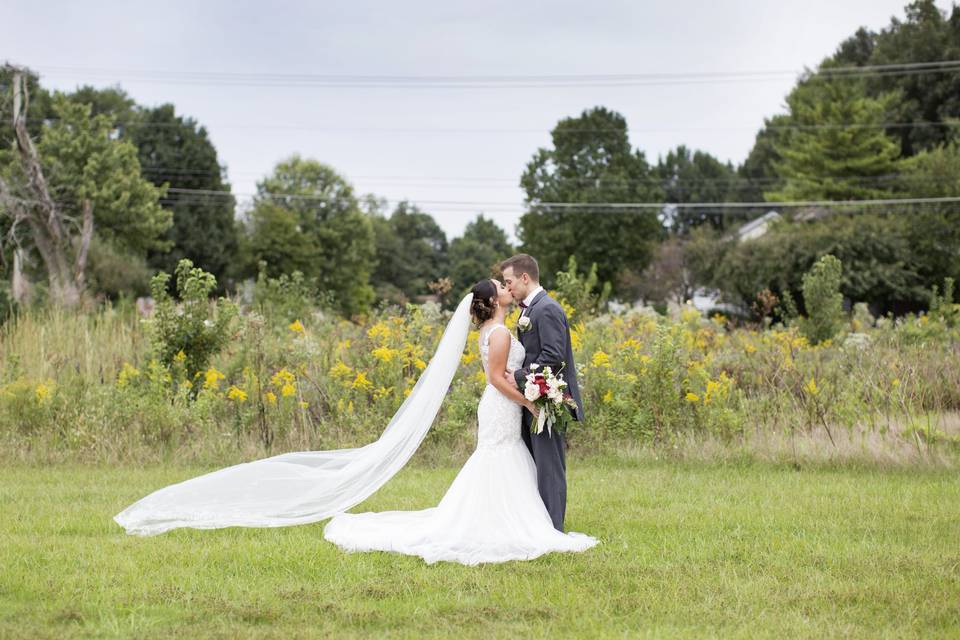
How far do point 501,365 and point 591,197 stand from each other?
47.8m

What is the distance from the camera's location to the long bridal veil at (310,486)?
7.15 metres

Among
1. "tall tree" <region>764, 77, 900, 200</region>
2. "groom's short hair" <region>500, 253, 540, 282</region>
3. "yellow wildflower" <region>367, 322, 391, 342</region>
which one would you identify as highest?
"tall tree" <region>764, 77, 900, 200</region>

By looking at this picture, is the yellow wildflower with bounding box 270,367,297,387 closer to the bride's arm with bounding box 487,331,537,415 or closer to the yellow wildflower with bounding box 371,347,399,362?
the yellow wildflower with bounding box 371,347,399,362

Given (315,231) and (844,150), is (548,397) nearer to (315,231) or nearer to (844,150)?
(844,150)

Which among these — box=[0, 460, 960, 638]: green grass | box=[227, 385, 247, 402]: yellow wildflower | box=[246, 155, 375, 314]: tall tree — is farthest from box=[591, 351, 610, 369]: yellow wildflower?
box=[246, 155, 375, 314]: tall tree

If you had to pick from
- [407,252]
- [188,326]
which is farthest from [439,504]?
[407,252]

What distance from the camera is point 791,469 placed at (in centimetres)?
964

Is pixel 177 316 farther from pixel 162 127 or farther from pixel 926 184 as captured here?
pixel 162 127

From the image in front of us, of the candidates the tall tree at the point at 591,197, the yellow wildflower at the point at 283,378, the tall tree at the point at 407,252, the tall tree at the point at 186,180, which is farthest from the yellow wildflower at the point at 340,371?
the tall tree at the point at 407,252

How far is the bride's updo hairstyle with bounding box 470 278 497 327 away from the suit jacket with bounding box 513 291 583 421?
25 cm

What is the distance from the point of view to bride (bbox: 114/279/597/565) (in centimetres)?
637

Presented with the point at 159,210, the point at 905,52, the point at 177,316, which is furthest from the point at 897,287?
the point at 177,316

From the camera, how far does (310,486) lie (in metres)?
7.57

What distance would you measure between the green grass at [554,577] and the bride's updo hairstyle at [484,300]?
1.76 meters
